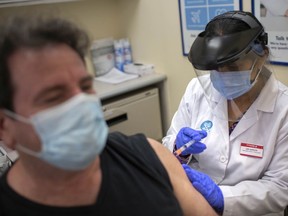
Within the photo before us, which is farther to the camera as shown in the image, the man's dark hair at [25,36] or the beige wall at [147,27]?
the beige wall at [147,27]

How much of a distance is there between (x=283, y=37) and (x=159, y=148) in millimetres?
1141

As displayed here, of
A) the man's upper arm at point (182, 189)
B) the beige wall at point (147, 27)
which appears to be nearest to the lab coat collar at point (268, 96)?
the man's upper arm at point (182, 189)

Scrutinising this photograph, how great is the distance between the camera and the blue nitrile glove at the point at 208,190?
4.35 feet

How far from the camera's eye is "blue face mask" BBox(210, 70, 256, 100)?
4.44 ft

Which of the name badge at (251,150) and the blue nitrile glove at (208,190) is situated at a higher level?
the name badge at (251,150)

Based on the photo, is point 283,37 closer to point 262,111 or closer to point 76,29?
point 262,111

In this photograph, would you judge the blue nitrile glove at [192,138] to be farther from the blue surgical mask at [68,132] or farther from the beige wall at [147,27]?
the beige wall at [147,27]

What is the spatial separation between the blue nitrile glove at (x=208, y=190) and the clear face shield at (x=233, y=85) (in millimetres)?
316

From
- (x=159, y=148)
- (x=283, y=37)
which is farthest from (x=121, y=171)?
(x=283, y=37)

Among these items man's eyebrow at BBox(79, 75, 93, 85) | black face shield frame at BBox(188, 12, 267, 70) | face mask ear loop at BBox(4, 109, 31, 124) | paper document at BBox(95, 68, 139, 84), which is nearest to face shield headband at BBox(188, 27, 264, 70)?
black face shield frame at BBox(188, 12, 267, 70)

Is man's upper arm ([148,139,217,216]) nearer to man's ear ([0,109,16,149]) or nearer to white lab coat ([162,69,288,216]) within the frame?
white lab coat ([162,69,288,216])

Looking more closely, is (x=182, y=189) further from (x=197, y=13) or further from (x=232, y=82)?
(x=197, y=13)

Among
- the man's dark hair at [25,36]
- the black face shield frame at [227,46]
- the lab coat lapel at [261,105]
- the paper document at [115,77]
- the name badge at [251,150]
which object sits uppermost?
the man's dark hair at [25,36]

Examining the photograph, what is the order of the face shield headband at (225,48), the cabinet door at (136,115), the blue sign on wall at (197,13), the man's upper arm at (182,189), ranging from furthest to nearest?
Result: 1. the cabinet door at (136,115)
2. the blue sign on wall at (197,13)
3. the face shield headband at (225,48)
4. the man's upper arm at (182,189)
